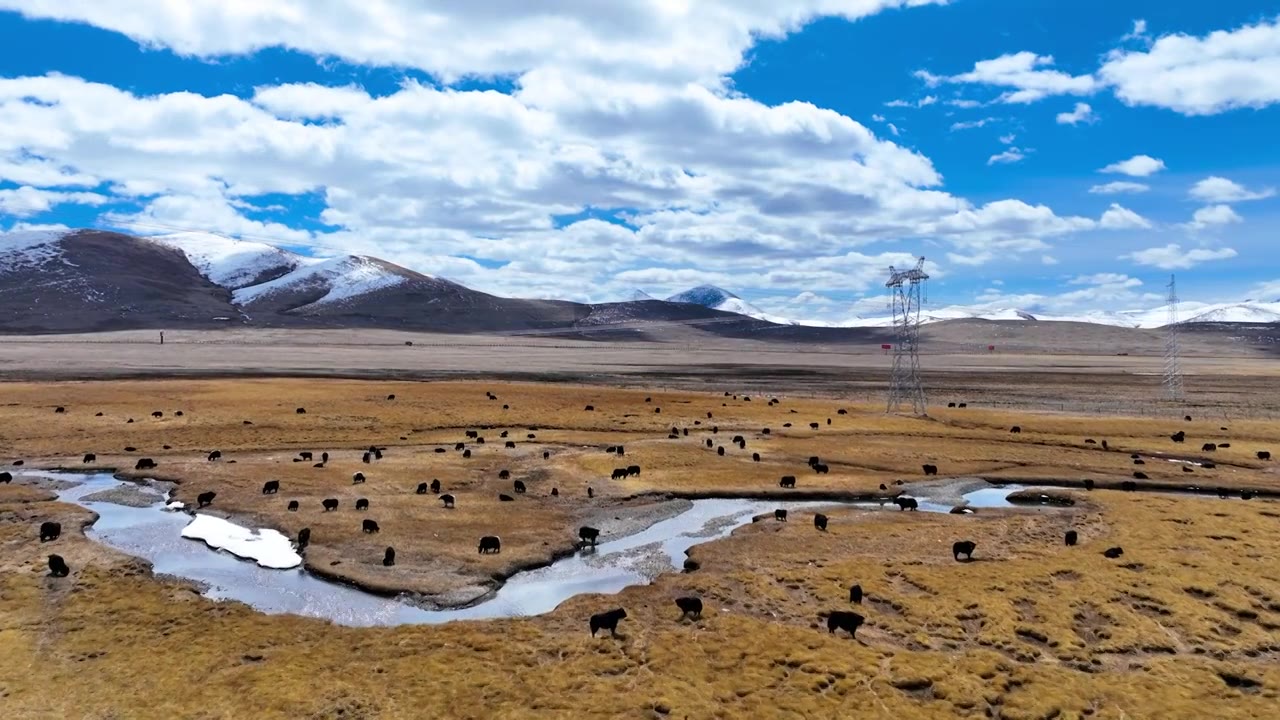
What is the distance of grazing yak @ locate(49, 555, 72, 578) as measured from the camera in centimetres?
2583

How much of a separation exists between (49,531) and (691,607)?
2505 cm

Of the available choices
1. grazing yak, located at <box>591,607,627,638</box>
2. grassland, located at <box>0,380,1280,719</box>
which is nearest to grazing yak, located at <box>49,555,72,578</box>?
grassland, located at <box>0,380,1280,719</box>

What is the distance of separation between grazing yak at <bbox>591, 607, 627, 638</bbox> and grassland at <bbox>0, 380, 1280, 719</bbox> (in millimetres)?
485

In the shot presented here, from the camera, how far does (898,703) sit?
18.6 meters

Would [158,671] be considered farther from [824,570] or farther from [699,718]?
[824,570]

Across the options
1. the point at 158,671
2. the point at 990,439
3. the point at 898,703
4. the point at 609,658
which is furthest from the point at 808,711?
the point at 990,439

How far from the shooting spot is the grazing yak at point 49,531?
29812mm

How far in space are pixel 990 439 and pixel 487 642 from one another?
53111 mm

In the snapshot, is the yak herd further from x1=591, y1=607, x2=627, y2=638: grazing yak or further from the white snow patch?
the white snow patch

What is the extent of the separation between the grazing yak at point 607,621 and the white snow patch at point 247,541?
13124 millimetres

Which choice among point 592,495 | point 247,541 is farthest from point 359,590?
point 592,495

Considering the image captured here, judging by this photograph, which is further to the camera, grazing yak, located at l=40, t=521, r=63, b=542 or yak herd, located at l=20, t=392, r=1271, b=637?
grazing yak, located at l=40, t=521, r=63, b=542

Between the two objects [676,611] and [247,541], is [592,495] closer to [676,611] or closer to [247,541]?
[247,541]

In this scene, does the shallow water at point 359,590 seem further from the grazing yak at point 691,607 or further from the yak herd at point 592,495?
the grazing yak at point 691,607
